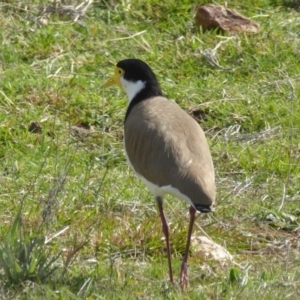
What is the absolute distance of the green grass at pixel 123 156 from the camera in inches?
220

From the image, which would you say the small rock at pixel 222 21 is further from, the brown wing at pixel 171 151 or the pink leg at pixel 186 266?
the pink leg at pixel 186 266

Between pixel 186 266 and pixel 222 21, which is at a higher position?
pixel 186 266

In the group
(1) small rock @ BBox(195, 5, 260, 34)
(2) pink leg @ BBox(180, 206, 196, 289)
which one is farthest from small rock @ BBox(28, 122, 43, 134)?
(2) pink leg @ BBox(180, 206, 196, 289)

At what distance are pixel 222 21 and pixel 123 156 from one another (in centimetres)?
225

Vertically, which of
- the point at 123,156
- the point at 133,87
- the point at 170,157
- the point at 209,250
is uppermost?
the point at 170,157

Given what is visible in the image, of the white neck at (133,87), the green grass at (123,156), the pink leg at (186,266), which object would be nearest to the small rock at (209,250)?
the green grass at (123,156)

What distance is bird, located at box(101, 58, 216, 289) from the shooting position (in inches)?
214

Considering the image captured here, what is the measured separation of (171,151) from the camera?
225 inches

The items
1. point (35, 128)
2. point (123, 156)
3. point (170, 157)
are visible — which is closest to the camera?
point (170, 157)

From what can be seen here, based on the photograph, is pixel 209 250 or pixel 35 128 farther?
pixel 35 128

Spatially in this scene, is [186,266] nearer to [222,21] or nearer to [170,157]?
[170,157]

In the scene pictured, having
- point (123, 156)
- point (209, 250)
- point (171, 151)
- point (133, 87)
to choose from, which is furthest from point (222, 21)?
point (171, 151)

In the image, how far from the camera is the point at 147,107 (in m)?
6.39

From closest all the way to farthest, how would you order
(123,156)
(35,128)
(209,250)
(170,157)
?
(170,157) → (209,250) → (123,156) → (35,128)
